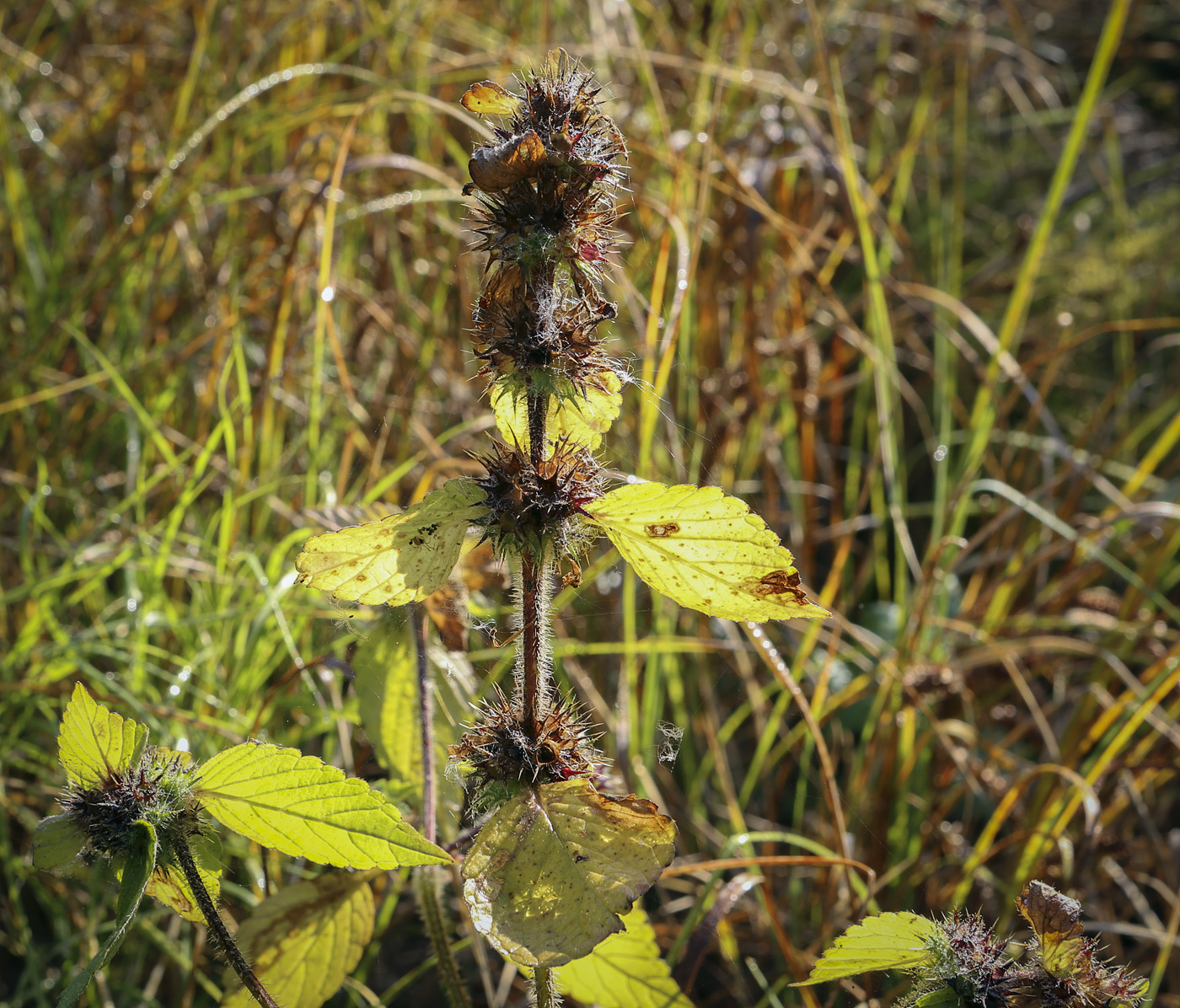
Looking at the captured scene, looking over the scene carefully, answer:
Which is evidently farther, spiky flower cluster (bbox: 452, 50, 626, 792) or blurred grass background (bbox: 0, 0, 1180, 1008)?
blurred grass background (bbox: 0, 0, 1180, 1008)

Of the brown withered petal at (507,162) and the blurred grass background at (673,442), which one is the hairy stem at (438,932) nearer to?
the blurred grass background at (673,442)

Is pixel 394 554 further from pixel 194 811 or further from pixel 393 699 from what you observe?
pixel 393 699

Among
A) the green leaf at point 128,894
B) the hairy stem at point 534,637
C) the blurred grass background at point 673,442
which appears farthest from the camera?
the blurred grass background at point 673,442

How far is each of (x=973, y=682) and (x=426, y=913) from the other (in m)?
1.19

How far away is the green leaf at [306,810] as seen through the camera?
597 mm

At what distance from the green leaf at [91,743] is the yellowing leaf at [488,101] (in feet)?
1.44

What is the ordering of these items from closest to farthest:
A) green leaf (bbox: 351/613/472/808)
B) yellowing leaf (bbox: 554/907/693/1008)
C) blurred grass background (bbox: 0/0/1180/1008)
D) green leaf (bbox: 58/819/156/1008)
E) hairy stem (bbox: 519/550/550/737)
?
green leaf (bbox: 58/819/156/1008)
hairy stem (bbox: 519/550/550/737)
yellowing leaf (bbox: 554/907/693/1008)
green leaf (bbox: 351/613/472/808)
blurred grass background (bbox: 0/0/1180/1008)

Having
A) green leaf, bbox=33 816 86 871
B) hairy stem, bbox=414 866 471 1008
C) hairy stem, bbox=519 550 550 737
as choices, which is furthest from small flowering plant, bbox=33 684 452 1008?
hairy stem, bbox=414 866 471 1008

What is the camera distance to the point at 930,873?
1.34m

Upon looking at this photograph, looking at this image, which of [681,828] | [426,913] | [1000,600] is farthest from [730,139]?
[426,913]

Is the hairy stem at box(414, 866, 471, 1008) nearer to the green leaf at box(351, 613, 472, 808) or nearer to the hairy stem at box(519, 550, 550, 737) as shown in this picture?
the green leaf at box(351, 613, 472, 808)

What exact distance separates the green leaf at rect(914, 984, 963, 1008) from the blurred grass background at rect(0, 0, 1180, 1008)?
264 mm

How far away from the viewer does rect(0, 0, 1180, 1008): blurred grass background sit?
128 cm

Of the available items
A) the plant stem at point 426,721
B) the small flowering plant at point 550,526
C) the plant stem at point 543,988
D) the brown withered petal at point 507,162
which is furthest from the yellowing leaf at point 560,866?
the brown withered petal at point 507,162
